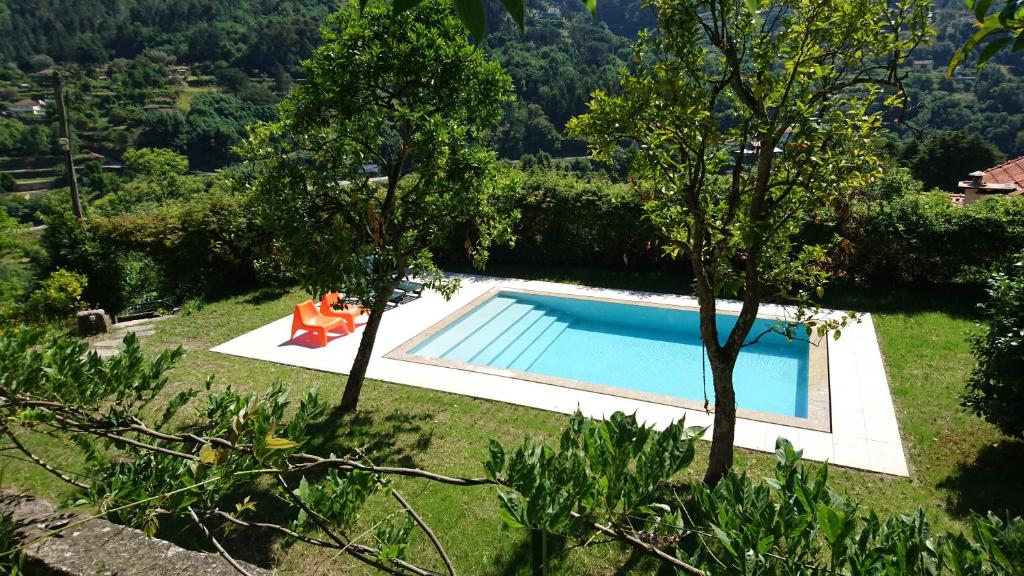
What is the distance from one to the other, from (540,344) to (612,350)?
4.88ft

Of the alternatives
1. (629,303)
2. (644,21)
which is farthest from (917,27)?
(644,21)

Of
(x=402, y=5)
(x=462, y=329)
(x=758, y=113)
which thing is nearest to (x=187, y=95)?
(x=462, y=329)

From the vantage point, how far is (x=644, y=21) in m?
109

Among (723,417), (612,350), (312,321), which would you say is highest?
(723,417)

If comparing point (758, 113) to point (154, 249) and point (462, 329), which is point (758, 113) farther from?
point (154, 249)

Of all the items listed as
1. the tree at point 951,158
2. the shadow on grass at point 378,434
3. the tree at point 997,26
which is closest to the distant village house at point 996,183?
the tree at point 951,158

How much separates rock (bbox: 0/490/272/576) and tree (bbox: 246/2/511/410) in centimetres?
408

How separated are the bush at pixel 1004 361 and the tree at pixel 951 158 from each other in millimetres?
30418

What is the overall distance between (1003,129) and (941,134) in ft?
79.3

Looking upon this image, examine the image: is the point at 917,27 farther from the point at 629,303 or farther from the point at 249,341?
the point at 249,341

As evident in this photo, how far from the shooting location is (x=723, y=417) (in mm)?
5277

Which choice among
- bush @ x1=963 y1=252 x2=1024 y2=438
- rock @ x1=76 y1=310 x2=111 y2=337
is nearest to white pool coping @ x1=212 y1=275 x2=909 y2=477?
bush @ x1=963 y1=252 x2=1024 y2=438

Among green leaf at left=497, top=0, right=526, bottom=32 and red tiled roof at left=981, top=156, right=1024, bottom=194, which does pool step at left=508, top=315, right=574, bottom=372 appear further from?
red tiled roof at left=981, top=156, right=1024, bottom=194

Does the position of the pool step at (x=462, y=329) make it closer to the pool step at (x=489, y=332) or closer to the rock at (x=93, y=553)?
the pool step at (x=489, y=332)
